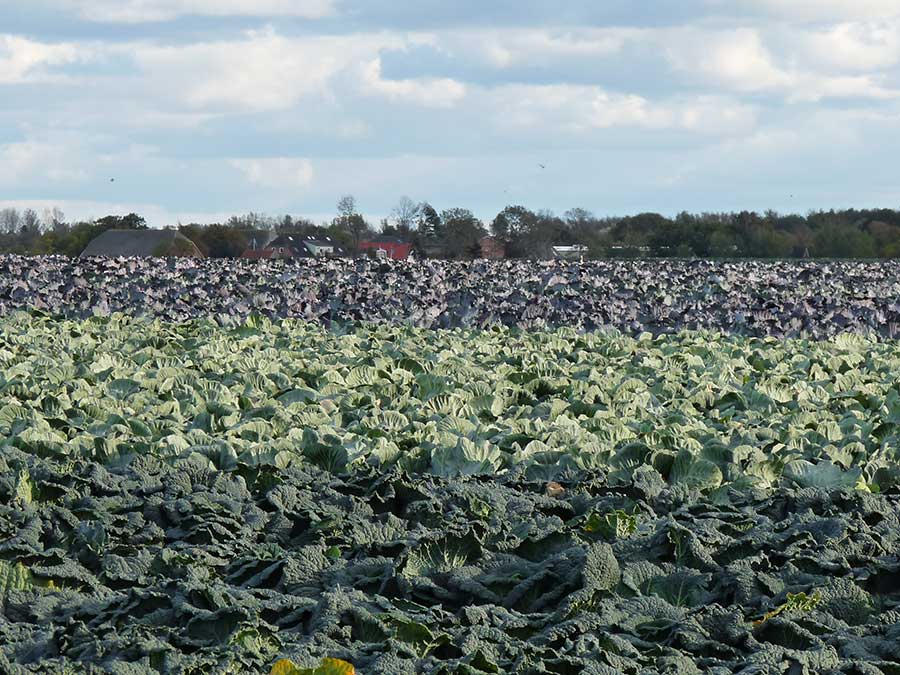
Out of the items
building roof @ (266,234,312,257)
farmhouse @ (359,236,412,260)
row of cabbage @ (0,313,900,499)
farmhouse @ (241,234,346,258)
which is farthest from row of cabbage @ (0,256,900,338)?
building roof @ (266,234,312,257)

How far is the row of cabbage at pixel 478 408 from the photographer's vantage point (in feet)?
17.7

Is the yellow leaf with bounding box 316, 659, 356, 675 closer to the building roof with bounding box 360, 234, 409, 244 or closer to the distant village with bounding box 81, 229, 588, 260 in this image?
the distant village with bounding box 81, 229, 588, 260

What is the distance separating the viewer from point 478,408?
682cm

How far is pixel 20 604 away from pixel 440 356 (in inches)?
202

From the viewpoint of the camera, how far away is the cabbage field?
3.47m

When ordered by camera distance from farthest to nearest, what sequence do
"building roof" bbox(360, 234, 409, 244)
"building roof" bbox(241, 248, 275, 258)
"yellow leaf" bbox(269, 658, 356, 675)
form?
"building roof" bbox(241, 248, 275, 258) < "building roof" bbox(360, 234, 409, 244) < "yellow leaf" bbox(269, 658, 356, 675)

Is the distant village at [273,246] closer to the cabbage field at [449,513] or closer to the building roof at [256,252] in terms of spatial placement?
the building roof at [256,252]

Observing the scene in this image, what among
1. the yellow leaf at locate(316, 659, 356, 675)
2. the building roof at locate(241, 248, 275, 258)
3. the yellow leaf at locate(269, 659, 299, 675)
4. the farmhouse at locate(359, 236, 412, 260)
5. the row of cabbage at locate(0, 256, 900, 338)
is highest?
the farmhouse at locate(359, 236, 412, 260)

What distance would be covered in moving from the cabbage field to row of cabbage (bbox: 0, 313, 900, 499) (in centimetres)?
2

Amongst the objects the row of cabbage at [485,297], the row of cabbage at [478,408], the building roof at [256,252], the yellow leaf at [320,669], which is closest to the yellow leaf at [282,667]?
the yellow leaf at [320,669]

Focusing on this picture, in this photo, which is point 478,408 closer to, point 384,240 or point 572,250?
point 572,250

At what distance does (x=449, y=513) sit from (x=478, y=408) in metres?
2.24

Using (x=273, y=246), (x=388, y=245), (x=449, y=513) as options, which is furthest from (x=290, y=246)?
(x=449, y=513)

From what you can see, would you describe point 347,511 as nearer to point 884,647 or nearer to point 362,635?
point 362,635
